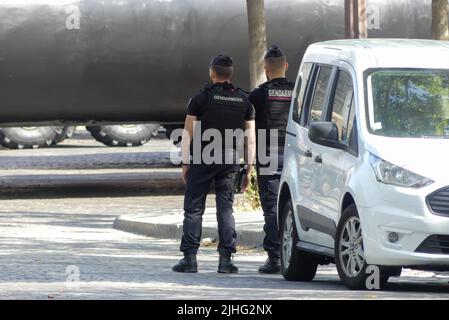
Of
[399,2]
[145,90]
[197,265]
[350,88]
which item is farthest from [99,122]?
[350,88]

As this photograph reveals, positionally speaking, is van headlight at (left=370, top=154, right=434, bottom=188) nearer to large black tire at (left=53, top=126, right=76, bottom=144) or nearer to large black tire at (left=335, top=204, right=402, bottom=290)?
large black tire at (left=335, top=204, right=402, bottom=290)

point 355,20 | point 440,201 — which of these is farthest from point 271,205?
point 355,20

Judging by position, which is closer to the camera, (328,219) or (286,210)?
(328,219)

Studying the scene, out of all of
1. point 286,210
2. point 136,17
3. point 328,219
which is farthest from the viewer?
point 136,17

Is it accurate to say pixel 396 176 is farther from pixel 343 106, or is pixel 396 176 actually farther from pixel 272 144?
pixel 272 144

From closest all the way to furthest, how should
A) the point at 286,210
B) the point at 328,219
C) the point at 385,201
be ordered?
the point at 385,201, the point at 328,219, the point at 286,210

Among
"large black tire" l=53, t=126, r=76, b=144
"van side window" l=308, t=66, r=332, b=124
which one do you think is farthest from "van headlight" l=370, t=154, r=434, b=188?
"large black tire" l=53, t=126, r=76, b=144

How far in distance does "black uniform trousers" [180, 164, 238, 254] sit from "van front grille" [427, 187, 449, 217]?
271 cm

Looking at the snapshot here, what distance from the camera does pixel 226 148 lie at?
12969 millimetres

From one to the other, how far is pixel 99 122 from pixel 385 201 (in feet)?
46.0

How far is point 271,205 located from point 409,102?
2217 millimetres

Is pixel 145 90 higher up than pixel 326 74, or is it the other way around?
pixel 326 74

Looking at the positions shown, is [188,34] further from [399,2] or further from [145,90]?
[399,2]

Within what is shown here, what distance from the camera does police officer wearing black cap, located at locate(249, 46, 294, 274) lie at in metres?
13.4
